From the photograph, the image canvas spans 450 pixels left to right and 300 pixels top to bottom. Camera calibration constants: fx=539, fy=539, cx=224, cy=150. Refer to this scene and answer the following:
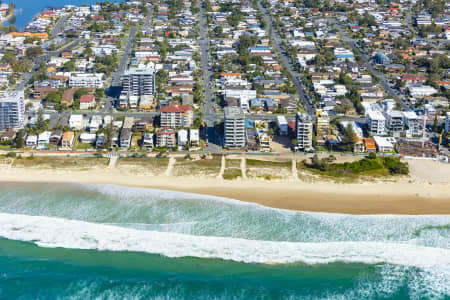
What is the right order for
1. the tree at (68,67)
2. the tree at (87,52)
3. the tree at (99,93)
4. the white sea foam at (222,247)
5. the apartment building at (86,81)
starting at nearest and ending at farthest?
the white sea foam at (222,247), the tree at (99,93), the apartment building at (86,81), the tree at (68,67), the tree at (87,52)

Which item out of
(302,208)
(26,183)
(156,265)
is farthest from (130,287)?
(26,183)

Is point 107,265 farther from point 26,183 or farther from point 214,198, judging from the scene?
point 26,183

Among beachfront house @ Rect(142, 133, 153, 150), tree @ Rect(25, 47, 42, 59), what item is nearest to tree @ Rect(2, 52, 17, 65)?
tree @ Rect(25, 47, 42, 59)

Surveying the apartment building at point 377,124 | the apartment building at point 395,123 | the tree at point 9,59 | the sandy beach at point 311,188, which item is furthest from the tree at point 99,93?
the apartment building at point 395,123

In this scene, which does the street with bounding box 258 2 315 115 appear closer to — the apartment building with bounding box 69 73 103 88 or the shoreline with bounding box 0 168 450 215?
the shoreline with bounding box 0 168 450 215

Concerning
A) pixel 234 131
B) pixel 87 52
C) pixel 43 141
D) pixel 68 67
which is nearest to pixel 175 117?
pixel 234 131

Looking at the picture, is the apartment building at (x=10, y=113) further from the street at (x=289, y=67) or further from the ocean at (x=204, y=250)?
the street at (x=289, y=67)
